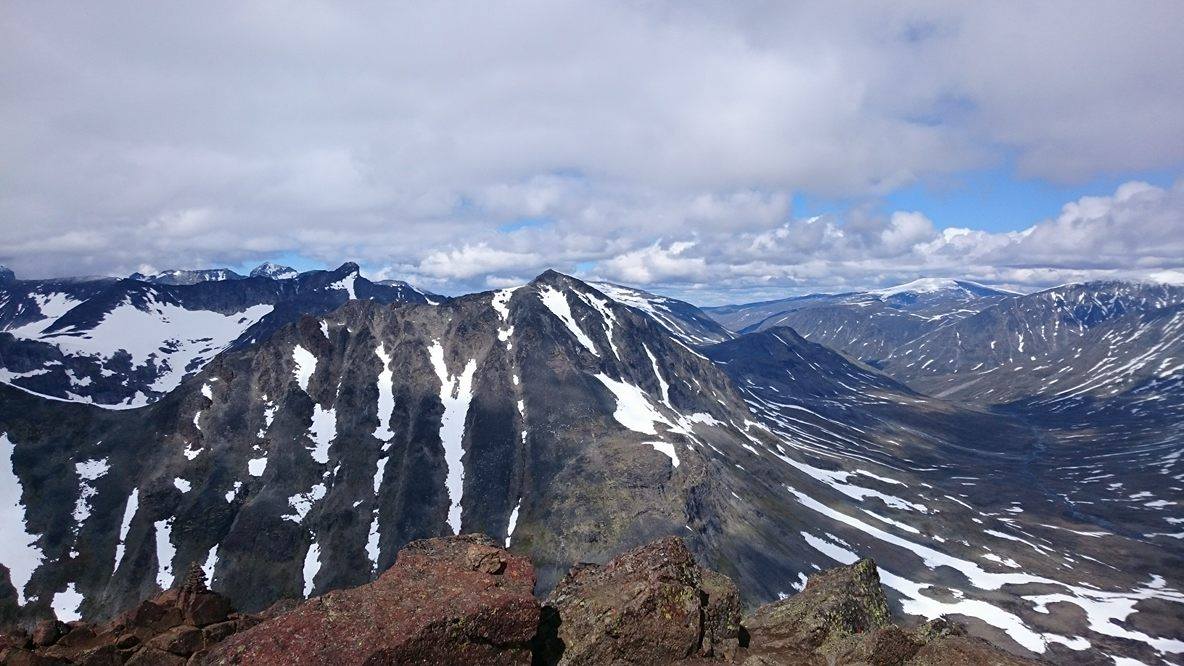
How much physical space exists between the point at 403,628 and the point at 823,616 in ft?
63.6

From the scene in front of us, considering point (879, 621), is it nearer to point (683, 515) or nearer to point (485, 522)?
point (683, 515)

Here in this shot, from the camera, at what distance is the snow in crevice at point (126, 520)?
17600cm

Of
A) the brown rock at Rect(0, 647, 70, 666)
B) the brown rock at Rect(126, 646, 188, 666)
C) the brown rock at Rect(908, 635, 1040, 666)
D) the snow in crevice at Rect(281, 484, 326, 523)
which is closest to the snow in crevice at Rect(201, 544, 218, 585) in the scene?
the snow in crevice at Rect(281, 484, 326, 523)

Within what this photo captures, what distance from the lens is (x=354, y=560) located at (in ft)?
568

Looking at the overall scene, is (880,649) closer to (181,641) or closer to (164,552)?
(181,641)

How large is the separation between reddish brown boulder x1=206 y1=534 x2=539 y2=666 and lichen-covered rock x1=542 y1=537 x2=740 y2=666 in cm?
244

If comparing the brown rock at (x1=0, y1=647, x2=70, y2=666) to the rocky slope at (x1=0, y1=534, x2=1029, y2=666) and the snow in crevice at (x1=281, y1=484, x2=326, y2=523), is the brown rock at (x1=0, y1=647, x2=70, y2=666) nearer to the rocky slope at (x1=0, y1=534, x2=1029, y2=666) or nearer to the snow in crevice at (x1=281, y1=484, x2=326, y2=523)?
the rocky slope at (x1=0, y1=534, x2=1029, y2=666)

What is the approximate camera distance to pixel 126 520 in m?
187

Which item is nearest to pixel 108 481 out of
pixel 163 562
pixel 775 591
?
pixel 163 562

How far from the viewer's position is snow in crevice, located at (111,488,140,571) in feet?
577

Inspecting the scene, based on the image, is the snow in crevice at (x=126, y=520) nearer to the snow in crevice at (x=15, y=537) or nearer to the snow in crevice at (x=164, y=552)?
the snow in crevice at (x=164, y=552)

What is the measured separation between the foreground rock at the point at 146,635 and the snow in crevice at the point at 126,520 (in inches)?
7451

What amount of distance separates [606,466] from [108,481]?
172 meters

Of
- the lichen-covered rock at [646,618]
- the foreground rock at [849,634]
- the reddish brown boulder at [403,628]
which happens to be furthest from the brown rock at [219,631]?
the foreground rock at [849,634]
